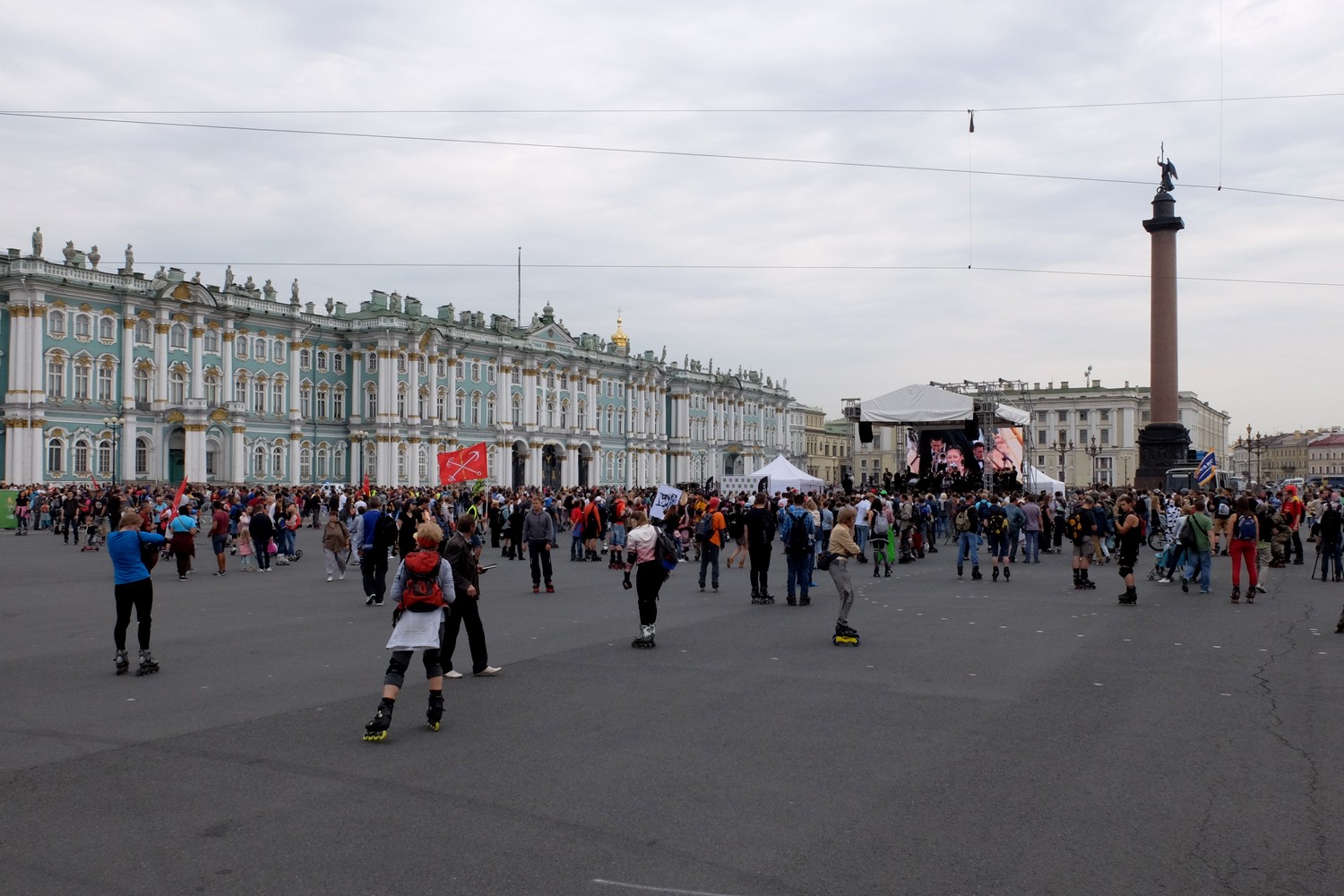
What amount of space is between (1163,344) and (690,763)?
4542 cm

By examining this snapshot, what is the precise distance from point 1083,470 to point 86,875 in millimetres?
131994

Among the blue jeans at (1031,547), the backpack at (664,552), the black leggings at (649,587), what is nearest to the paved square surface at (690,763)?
the black leggings at (649,587)

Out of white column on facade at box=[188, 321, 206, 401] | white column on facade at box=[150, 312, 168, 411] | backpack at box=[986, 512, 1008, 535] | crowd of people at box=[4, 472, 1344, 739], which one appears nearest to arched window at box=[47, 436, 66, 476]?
white column on facade at box=[150, 312, 168, 411]

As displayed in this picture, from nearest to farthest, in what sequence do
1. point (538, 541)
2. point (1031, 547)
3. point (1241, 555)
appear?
1. point (1241, 555)
2. point (538, 541)
3. point (1031, 547)

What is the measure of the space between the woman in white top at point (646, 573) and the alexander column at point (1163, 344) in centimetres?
3995

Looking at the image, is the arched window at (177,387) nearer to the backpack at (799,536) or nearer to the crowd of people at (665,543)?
the crowd of people at (665,543)

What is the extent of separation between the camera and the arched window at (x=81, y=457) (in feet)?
181

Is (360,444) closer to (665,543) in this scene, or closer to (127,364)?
(127,364)

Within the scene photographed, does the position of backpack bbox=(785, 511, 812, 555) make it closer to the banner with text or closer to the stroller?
the stroller

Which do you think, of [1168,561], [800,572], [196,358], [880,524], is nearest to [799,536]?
[800,572]

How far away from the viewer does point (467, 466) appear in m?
35.7

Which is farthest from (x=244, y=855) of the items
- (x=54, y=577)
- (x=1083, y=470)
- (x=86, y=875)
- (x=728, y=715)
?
(x=1083, y=470)

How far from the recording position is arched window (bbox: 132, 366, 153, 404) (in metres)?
58.7

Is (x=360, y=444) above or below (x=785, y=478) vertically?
above
